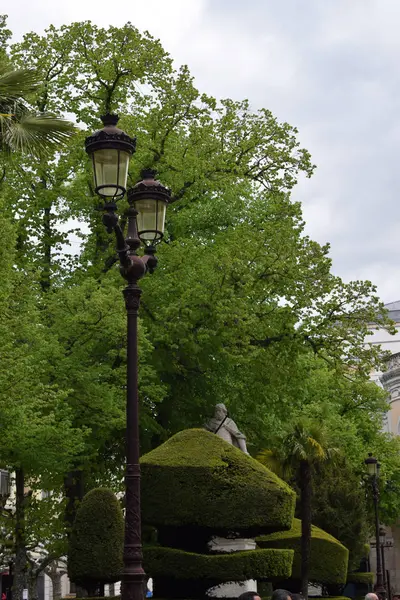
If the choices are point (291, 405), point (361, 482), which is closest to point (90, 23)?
point (291, 405)

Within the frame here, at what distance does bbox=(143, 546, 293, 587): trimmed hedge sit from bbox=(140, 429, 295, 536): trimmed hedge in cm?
47

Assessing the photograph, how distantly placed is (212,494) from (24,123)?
24.8ft

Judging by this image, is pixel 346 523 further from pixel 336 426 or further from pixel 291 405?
pixel 291 405

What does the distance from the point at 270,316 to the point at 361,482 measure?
22.4 m

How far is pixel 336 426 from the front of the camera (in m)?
41.2

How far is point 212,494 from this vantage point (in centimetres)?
1825

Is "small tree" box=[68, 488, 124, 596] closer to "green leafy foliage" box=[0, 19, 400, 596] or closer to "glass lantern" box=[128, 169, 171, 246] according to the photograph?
"green leafy foliage" box=[0, 19, 400, 596]

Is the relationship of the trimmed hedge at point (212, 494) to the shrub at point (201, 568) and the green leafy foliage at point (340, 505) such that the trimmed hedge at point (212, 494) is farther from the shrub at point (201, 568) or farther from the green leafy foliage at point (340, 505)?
the green leafy foliage at point (340, 505)

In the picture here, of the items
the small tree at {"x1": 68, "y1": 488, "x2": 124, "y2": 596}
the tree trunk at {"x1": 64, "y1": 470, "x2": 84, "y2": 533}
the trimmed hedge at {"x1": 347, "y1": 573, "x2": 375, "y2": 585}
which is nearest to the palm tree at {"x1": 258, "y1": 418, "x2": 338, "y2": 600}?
the tree trunk at {"x1": 64, "y1": 470, "x2": 84, "y2": 533}

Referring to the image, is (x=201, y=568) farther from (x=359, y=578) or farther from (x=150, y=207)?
(x=359, y=578)

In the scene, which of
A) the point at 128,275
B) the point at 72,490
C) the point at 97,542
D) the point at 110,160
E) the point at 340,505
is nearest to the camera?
the point at 110,160

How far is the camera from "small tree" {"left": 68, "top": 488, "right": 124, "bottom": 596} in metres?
20.4

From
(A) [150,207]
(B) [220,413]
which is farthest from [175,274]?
(A) [150,207]

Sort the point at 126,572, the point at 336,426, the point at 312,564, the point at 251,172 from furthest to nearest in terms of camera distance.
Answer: the point at 336,426 < the point at 251,172 < the point at 312,564 < the point at 126,572
